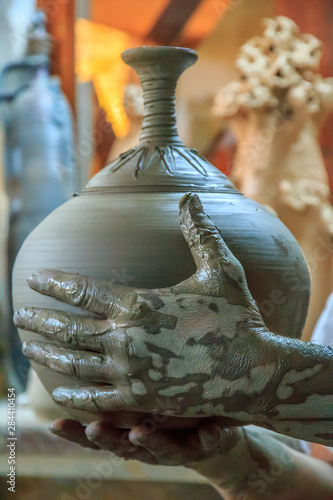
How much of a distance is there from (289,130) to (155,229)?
5.82 ft

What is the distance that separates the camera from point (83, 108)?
3.94 metres

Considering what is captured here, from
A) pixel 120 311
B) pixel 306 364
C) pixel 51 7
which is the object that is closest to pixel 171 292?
pixel 120 311

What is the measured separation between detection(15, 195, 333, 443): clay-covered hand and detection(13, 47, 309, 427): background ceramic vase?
3.3 inches

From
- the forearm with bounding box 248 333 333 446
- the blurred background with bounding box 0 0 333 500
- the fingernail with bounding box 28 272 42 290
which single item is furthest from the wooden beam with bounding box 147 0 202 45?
the forearm with bounding box 248 333 333 446

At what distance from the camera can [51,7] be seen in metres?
3.97

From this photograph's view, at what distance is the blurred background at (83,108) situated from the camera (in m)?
2.79

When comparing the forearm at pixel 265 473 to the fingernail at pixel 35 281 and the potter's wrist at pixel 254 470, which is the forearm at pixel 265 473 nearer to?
the potter's wrist at pixel 254 470

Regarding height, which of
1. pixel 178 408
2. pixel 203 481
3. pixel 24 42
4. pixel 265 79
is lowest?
pixel 203 481

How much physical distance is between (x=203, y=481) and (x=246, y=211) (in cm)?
180

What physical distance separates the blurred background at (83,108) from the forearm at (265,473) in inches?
59.5

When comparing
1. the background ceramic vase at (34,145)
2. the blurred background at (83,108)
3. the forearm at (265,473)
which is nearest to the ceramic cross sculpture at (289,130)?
the blurred background at (83,108)

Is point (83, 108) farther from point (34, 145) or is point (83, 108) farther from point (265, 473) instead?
point (265, 473)

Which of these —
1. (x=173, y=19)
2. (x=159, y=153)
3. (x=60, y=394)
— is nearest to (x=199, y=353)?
(x=60, y=394)

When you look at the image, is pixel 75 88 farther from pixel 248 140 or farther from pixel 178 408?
pixel 178 408
